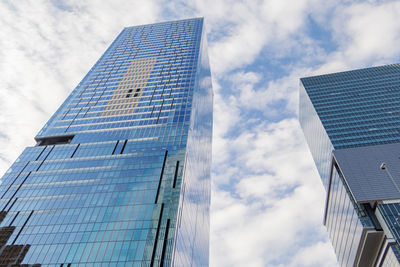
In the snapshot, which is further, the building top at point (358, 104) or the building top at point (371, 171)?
the building top at point (358, 104)

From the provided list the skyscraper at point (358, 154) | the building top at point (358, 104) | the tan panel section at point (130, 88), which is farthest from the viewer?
the building top at point (358, 104)

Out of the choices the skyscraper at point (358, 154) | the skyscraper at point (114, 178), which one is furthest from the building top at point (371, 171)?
the skyscraper at point (114, 178)

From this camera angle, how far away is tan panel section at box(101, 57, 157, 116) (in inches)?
3602

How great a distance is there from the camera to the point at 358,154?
8706 cm

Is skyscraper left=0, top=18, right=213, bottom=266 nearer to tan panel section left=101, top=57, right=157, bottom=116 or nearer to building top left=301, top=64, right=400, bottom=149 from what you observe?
tan panel section left=101, top=57, right=157, bottom=116

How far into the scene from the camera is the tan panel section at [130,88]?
300 ft

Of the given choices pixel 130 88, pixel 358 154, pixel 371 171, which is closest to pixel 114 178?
pixel 130 88

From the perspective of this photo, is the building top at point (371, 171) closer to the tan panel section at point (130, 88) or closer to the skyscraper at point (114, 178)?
the skyscraper at point (114, 178)

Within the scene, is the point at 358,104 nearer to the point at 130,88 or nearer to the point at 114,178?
the point at 130,88

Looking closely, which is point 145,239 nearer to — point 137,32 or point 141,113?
point 141,113

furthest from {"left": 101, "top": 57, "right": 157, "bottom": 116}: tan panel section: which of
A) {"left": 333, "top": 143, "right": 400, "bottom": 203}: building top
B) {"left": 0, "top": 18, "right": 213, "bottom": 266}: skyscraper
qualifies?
{"left": 333, "top": 143, "right": 400, "bottom": 203}: building top

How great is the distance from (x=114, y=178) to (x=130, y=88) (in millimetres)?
39928

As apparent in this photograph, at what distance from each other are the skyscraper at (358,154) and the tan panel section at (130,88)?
2548 inches

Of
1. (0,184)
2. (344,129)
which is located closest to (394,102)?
(344,129)
